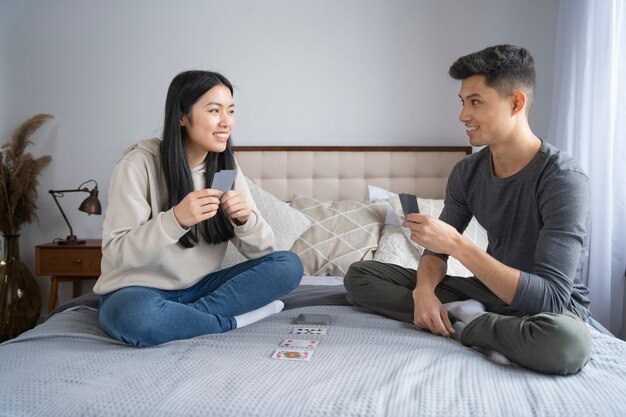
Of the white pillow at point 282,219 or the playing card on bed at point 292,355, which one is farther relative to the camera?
the white pillow at point 282,219

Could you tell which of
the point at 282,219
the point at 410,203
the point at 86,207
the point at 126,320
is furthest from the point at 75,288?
the point at 410,203

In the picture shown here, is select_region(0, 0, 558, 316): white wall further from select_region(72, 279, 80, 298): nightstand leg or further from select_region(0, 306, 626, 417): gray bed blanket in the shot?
select_region(0, 306, 626, 417): gray bed blanket

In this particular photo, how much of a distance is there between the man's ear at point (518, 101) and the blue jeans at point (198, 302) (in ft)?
3.15

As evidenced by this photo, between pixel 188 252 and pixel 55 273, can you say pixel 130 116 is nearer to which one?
pixel 55 273

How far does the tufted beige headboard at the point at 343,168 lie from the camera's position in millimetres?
3631

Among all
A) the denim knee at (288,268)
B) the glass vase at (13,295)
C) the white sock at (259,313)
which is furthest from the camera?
the glass vase at (13,295)

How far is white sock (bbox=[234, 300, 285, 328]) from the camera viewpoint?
2.00 meters

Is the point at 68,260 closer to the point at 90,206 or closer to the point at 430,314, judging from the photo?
the point at 90,206

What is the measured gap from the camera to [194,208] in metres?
1.84

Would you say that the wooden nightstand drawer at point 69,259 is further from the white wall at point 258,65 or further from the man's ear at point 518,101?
the man's ear at point 518,101

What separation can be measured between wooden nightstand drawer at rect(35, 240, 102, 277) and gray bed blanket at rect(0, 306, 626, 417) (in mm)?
1703

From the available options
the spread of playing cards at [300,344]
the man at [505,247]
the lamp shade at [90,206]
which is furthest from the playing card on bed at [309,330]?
the lamp shade at [90,206]

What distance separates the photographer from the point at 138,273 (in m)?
2.00

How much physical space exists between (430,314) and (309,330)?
395mm
